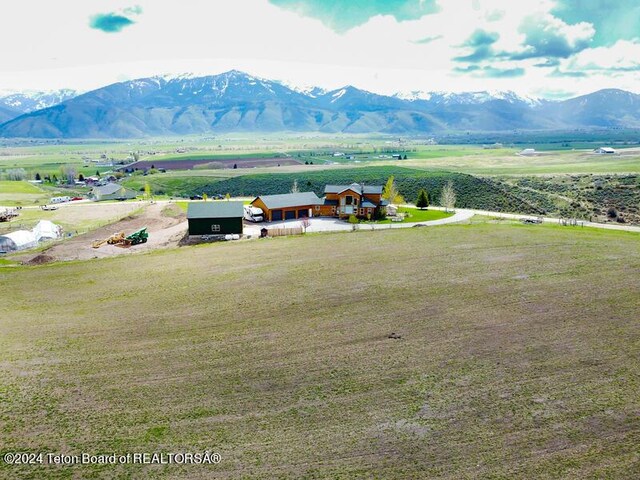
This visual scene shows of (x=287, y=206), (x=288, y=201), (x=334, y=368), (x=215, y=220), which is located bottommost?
(x=334, y=368)

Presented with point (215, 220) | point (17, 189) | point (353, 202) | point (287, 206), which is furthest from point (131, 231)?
point (17, 189)

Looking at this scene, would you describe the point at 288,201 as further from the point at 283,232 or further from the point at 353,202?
the point at 283,232

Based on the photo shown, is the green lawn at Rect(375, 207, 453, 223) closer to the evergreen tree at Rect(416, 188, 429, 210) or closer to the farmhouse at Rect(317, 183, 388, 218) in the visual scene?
the evergreen tree at Rect(416, 188, 429, 210)

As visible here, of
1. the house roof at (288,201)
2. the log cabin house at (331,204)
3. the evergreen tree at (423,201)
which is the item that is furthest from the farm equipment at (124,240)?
the evergreen tree at (423,201)

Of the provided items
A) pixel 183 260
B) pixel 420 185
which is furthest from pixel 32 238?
pixel 420 185

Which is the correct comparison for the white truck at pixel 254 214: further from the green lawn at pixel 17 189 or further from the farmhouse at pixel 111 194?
the green lawn at pixel 17 189

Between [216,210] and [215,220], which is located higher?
[216,210]

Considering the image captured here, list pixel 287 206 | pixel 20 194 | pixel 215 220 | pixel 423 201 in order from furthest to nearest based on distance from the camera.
Result: 1. pixel 20 194
2. pixel 423 201
3. pixel 287 206
4. pixel 215 220
